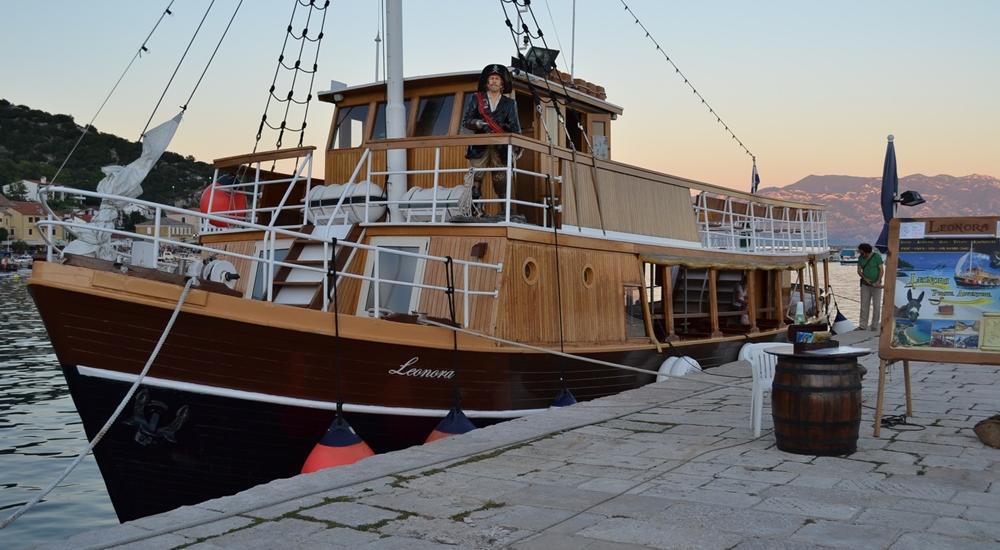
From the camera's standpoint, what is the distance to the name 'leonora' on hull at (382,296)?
23.6 ft

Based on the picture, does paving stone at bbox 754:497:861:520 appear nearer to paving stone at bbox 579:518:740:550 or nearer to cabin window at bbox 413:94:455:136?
paving stone at bbox 579:518:740:550

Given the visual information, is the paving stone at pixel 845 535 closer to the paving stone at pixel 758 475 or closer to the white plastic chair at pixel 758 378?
the paving stone at pixel 758 475

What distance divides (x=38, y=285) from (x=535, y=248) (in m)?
4.91

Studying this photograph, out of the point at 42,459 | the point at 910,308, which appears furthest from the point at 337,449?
the point at 42,459

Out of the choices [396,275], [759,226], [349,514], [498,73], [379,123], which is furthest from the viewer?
[759,226]

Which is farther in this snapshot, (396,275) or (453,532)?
(396,275)

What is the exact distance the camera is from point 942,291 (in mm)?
A: 7102

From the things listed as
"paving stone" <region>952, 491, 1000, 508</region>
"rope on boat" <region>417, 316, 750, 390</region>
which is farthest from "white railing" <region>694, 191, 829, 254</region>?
"paving stone" <region>952, 491, 1000, 508</region>

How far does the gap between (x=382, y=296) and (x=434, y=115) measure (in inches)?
124

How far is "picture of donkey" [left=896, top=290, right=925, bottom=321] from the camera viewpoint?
7121mm

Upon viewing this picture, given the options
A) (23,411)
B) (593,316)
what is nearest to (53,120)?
(23,411)

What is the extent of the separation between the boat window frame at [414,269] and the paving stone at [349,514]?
4.27 meters

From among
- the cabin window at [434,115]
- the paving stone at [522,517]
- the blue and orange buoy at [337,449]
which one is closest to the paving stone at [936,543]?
the paving stone at [522,517]

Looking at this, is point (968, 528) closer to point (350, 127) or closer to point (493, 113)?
point (493, 113)
